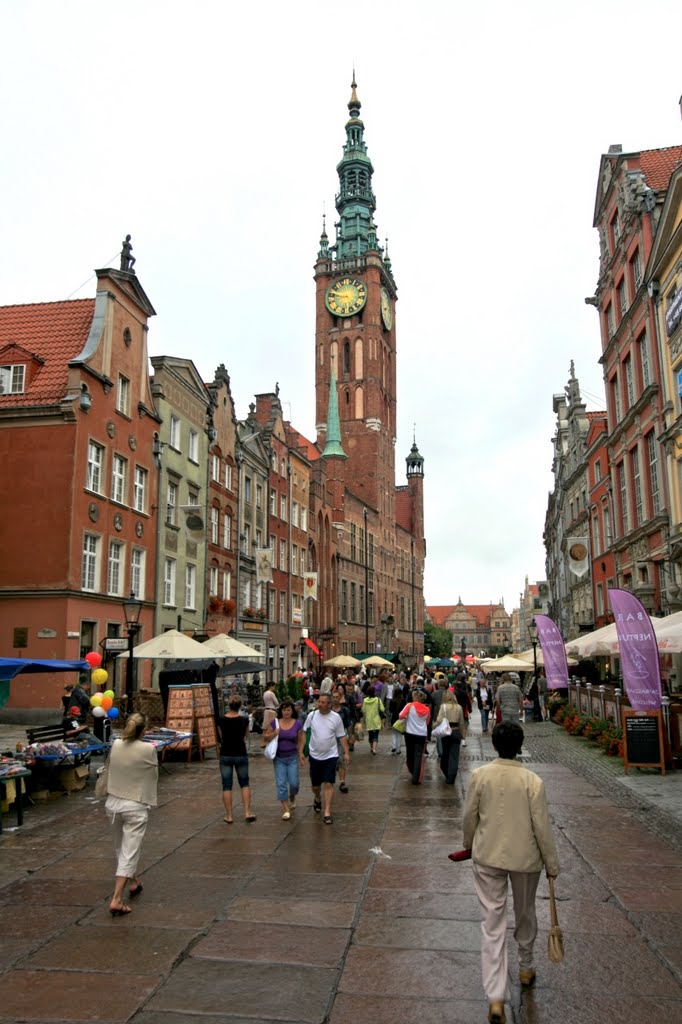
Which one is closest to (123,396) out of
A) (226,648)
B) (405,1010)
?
(226,648)

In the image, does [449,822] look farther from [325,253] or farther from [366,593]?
[325,253]

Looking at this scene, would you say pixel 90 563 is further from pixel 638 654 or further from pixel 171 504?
pixel 638 654

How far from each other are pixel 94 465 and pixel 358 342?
62.4 metres

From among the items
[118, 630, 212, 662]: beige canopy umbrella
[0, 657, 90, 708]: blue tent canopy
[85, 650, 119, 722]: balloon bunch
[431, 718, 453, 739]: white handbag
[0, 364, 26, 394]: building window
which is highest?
[0, 364, 26, 394]: building window

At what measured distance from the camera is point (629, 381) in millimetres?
28406

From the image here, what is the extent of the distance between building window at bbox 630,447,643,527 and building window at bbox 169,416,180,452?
17483mm

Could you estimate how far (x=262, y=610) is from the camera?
4444cm

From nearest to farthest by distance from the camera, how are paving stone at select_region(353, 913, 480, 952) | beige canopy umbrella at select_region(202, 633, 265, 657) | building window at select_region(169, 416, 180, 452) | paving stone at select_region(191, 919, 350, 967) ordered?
paving stone at select_region(191, 919, 350, 967)
paving stone at select_region(353, 913, 480, 952)
beige canopy umbrella at select_region(202, 633, 265, 657)
building window at select_region(169, 416, 180, 452)

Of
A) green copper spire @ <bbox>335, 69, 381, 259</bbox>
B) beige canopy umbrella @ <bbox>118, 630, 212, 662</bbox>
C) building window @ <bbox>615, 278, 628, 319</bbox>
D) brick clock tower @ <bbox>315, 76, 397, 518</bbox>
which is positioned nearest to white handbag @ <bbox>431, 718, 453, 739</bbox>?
beige canopy umbrella @ <bbox>118, 630, 212, 662</bbox>

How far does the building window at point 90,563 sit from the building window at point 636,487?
17.8 meters

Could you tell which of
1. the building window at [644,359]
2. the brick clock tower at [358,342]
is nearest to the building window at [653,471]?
the building window at [644,359]

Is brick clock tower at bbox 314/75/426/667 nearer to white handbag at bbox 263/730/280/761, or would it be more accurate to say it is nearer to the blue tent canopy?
the blue tent canopy

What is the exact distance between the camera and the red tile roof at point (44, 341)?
2533 centimetres

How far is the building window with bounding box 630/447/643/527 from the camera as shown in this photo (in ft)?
90.2
